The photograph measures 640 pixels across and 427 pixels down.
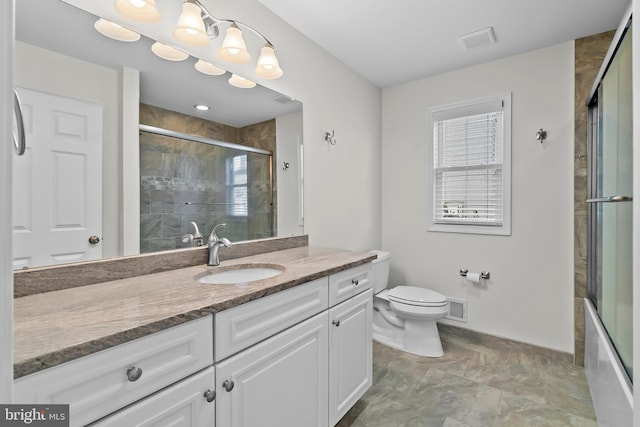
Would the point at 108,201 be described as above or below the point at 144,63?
below

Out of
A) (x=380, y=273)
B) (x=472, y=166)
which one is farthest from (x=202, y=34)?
(x=472, y=166)

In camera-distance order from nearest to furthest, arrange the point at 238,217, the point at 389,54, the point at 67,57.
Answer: the point at 67,57
the point at 238,217
the point at 389,54

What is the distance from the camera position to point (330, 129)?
239cm

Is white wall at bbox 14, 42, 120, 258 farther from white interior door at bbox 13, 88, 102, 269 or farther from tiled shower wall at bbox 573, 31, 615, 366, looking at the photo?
tiled shower wall at bbox 573, 31, 615, 366

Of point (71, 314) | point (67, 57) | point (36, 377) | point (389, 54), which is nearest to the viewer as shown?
point (36, 377)

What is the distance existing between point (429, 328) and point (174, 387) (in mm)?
2061

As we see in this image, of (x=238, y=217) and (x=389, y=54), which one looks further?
(x=389, y=54)

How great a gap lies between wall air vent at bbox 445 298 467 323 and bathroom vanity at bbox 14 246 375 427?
149cm

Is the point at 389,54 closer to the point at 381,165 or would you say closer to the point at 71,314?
the point at 381,165

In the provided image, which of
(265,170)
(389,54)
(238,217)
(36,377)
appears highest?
(389,54)

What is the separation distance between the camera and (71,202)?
1107 mm

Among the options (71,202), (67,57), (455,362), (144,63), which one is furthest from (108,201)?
(455,362)

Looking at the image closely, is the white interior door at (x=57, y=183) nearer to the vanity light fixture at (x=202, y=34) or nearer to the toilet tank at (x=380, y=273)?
the vanity light fixture at (x=202, y=34)

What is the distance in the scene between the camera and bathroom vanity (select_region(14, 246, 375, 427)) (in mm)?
666
